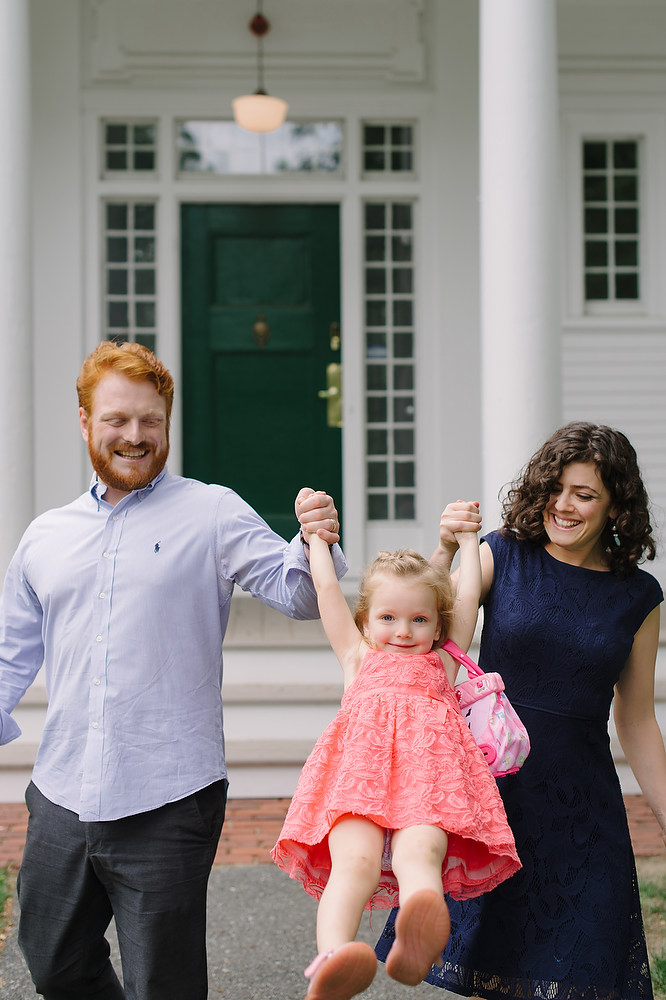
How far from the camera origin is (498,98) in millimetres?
4773

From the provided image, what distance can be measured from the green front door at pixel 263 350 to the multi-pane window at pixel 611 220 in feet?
5.67

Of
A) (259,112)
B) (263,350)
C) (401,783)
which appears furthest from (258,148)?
(401,783)

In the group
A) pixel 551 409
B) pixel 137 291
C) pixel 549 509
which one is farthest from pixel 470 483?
pixel 549 509

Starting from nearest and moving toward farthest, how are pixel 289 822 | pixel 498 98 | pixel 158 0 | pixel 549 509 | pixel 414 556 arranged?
pixel 289 822 < pixel 414 556 < pixel 549 509 < pixel 498 98 < pixel 158 0

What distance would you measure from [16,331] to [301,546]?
298 cm

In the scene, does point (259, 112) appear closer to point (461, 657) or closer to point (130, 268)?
point (130, 268)

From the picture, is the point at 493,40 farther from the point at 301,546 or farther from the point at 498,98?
the point at 301,546

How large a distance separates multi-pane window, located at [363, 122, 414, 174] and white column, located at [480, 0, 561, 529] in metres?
2.06

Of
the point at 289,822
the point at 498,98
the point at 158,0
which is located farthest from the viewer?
the point at 158,0

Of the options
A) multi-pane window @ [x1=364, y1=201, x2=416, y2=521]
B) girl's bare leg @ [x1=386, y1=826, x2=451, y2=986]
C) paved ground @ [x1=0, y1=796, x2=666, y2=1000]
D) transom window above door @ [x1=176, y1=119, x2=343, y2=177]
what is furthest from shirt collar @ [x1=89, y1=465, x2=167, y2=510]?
transom window above door @ [x1=176, y1=119, x2=343, y2=177]

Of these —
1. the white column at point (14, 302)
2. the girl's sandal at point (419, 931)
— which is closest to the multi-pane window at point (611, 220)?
the white column at point (14, 302)

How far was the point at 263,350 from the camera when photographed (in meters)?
6.93

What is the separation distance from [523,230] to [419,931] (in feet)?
11.8

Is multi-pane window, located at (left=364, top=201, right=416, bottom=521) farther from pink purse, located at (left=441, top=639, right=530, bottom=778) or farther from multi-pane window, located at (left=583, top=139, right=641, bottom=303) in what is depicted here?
pink purse, located at (left=441, top=639, right=530, bottom=778)
